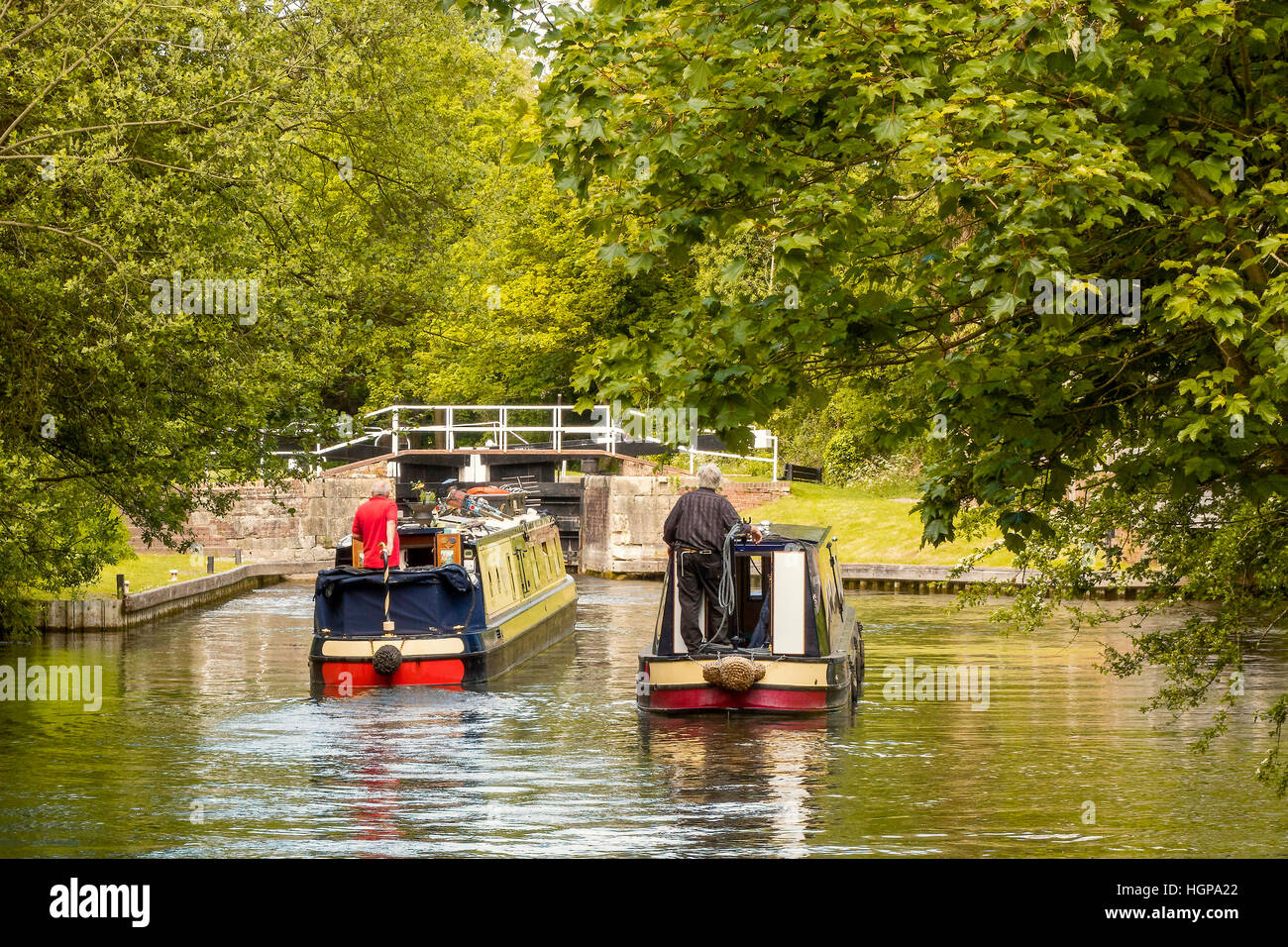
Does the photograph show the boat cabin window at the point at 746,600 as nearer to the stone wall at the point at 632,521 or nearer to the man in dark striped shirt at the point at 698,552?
the man in dark striped shirt at the point at 698,552

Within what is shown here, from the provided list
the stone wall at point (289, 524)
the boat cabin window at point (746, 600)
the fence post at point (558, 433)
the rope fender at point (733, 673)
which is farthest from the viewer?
the fence post at point (558, 433)

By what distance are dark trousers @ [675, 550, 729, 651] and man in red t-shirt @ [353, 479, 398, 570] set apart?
3.72 metres

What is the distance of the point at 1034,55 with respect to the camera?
7254 millimetres

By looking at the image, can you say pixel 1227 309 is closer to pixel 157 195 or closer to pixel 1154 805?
pixel 1154 805

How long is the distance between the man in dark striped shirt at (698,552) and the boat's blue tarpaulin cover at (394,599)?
3.36 meters

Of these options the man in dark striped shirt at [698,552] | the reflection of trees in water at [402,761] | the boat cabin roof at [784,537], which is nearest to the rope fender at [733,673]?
the man in dark striped shirt at [698,552]

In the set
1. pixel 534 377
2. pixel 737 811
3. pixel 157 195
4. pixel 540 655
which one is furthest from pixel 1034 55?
pixel 534 377

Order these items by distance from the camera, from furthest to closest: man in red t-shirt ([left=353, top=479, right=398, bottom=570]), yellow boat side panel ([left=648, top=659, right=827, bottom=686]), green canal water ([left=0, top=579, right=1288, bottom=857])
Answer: man in red t-shirt ([left=353, top=479, right=398, bottom=570]), yellow boat side panel ([left=648, top=659, right=827, bottom=686]), green canal water ([left=0, top=579, right=1288, bottom=857])

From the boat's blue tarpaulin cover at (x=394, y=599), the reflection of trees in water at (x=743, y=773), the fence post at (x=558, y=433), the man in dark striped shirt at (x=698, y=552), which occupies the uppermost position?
the fence post at (x=558, y=433)

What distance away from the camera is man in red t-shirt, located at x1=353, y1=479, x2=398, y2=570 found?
1681 cm

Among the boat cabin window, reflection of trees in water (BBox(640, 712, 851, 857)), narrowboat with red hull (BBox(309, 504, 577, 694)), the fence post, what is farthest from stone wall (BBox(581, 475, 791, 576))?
reflection of trees in water (BBox(640, 712, 851, 857))

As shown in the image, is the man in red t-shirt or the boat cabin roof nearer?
the boat cabin roof

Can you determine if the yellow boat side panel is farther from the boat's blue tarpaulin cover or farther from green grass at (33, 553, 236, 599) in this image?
green grass at (33, 553, 236, 599)

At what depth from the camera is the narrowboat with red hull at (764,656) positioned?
14.1 m
